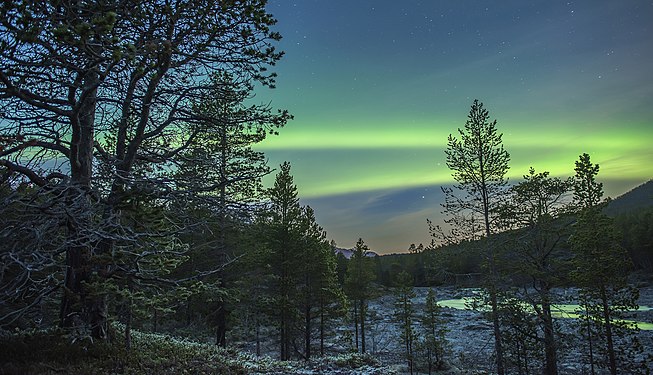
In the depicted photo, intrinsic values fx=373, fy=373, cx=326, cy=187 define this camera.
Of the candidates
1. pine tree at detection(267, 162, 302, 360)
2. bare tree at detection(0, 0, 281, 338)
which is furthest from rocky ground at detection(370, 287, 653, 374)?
bare tree at detection(0, 0, 281, 338)

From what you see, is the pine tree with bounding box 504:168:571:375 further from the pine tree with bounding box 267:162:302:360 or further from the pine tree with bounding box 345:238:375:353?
the pine tree with bounding box 345:238:375:353

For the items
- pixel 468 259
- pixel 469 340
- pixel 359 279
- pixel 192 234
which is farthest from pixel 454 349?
pixel 192 234

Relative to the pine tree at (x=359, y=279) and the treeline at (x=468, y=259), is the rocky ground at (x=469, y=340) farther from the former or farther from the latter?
the pine tree at (x=359, y=279)

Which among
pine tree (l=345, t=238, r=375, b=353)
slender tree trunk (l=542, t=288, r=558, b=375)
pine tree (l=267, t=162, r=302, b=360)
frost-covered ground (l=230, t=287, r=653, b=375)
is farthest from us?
pine tree (l=345, t=238, r=375, b=353)

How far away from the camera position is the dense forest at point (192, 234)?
23.3 feet

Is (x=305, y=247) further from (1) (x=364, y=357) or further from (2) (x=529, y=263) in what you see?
(2) (x=529, y=263)

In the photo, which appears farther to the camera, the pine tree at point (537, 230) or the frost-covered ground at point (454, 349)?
the pine tree at point (537, 230)

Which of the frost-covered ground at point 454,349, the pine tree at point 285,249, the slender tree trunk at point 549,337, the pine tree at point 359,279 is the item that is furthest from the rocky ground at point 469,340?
the pine tree at point 285,249

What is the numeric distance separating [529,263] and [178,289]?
16.4 m

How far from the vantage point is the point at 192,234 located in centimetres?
2261

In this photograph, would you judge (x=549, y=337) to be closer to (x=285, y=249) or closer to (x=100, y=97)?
(x=285, y=249)

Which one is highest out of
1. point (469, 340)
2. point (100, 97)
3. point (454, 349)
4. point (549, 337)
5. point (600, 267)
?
point (100, 97)

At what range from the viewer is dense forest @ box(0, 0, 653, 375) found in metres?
7.09

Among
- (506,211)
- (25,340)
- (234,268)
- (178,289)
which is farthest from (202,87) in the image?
(506,211)
